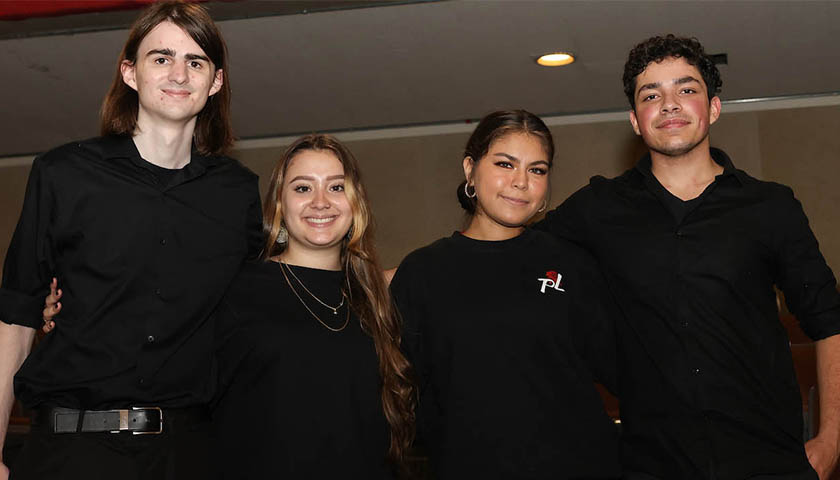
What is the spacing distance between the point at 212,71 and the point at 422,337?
931 millimetres

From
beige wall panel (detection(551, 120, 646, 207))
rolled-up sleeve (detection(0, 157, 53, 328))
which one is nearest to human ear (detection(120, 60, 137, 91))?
rolled-up sleeve (detection(0, 157, 53, 328))

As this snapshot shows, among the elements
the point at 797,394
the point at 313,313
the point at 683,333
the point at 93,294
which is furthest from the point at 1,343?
the point at 797,394

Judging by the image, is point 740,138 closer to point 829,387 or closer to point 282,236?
point 829,387

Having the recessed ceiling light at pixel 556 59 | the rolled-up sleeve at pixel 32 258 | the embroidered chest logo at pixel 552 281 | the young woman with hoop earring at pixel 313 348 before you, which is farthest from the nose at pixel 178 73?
the recessed ceiling light at pixel 556 59

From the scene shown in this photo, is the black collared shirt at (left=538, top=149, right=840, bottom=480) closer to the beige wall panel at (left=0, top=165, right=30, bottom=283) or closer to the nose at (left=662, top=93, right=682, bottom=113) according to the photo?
the nose at (left=662, top=93, right=682, bottom=113)

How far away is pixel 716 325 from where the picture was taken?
2379 mm

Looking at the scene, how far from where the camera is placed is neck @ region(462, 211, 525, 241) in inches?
103

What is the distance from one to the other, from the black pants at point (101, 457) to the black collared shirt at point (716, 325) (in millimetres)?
1205

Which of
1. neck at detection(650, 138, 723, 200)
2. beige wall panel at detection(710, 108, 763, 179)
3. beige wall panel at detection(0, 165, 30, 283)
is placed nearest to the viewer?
neck at detection(650, 138, 723, 200)

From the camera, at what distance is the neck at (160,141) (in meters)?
2.34

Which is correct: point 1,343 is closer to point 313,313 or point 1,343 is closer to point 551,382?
point 313,313

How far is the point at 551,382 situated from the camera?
237cm

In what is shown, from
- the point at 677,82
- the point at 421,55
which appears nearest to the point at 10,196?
the point at 421,55

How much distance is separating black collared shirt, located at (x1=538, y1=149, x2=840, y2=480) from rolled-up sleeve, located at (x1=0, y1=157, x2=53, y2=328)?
1505 mm
